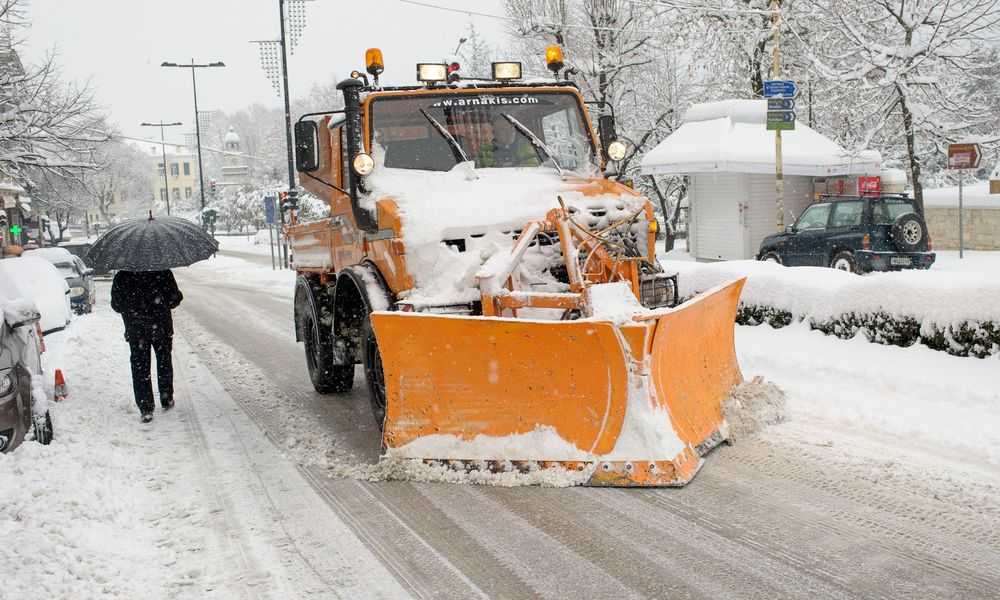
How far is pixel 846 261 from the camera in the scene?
16828mm

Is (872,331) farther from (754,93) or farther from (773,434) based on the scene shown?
(754,93)

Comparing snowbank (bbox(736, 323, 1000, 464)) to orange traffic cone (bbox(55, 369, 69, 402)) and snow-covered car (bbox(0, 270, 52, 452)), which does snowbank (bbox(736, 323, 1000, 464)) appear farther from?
orange traffic cone (bbox(55, 369, 69, 402))

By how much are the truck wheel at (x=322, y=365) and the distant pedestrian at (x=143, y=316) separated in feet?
4.19

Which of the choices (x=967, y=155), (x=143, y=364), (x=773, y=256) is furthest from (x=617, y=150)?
(x=967, y=155)

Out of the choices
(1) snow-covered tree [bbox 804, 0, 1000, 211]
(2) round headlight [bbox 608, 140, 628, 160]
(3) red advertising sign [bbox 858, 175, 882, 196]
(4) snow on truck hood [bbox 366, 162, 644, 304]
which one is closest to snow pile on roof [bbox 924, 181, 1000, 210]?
(1) snow-covered tree [bbox 804, 0, 1000, 211]

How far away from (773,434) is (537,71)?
1031 inches

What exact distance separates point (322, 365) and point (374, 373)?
6.69ft

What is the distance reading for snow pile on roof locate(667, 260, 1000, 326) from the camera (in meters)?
7.58

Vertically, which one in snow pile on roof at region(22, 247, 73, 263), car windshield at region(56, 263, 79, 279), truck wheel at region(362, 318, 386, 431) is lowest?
truck wheel at region(362, 318, 386, 431)

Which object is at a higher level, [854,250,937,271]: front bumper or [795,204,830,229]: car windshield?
[795,204,830,229]: car windshield

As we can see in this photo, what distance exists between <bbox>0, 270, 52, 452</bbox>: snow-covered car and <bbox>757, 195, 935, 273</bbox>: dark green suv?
46.7 feet

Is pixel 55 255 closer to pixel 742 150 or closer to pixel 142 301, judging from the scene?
pixel 142 301

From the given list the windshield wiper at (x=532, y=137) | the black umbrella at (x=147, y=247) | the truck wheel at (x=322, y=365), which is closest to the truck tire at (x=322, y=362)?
the truck wheel at (x=322, y=365)

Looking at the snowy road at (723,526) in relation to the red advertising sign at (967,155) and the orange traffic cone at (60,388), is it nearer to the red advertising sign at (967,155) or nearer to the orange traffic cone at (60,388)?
the orange traffic cone at (60,388)
